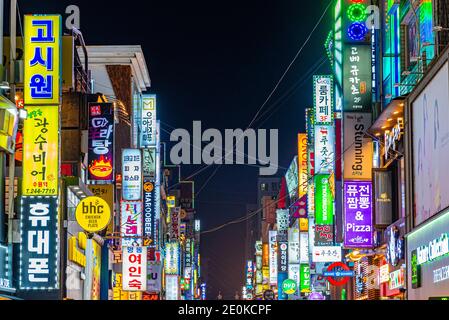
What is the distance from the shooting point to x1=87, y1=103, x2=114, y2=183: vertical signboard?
30.8 meters

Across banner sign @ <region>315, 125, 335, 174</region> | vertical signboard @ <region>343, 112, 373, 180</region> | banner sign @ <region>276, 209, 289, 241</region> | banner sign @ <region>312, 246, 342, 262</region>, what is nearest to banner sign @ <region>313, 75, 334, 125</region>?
banner sign @ <region>315, 125, 335, 174</region>

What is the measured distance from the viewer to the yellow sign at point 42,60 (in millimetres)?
23703

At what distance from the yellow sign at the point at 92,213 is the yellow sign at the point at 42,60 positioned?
16.4ft

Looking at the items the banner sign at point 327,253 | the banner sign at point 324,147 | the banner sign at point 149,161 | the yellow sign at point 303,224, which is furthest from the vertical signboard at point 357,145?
the yellow sign at point 303,224

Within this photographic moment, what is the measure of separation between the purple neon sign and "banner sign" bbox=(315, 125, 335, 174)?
971 centimetres

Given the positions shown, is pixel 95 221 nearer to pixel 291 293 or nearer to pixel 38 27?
pixel 38 27

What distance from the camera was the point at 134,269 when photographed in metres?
41.2

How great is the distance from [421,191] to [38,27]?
11526 mm

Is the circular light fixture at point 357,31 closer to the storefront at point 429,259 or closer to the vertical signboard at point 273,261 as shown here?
the storefront at point 429,259

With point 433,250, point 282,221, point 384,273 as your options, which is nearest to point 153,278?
point 384,273

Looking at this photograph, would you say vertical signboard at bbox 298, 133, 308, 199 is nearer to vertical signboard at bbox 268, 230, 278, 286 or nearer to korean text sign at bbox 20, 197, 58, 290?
vertical signboard at bbox 268, 230, 278, 286

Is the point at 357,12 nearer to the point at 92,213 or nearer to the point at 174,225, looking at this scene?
the point at 92,213

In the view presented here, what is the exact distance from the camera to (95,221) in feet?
91.6

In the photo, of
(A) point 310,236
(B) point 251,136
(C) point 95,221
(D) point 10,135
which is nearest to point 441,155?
(D) point 10,135
